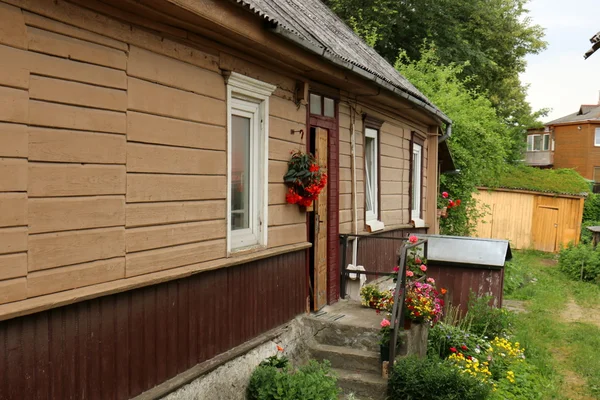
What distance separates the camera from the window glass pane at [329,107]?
7.09 m

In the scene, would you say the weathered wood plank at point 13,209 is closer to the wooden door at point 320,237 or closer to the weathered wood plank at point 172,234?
the weathered wood plank at point 172,234

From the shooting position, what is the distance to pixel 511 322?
9.96 meters

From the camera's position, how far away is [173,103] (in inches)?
170

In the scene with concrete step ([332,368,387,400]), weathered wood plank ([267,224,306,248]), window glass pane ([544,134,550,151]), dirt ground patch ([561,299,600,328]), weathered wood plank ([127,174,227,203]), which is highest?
window glass pane ([544,134,550,151])

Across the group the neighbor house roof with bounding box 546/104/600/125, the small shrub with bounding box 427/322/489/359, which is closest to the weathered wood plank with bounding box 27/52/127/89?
the small shrub with bounding box 427/322/489/359

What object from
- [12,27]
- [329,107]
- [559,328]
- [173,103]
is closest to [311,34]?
[329,107]

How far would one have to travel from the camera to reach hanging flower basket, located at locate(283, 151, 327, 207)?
5984 millimetres

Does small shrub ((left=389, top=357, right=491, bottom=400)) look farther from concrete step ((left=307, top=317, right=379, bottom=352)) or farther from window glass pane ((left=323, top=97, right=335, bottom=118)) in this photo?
window glass pane ((left=323, top=97, right=335, bottom=118))

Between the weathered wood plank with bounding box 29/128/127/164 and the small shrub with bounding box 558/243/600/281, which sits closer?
the weathered wood plank with bounding box 29/128/127/164

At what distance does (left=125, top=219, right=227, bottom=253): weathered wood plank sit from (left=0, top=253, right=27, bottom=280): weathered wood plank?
821mm

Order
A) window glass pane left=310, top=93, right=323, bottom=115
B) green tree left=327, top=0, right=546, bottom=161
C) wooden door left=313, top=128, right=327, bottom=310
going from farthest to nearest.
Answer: green tree left=327, top=0, right=546, bottom=161, wooden door left=313, top=128, right=327, bottom=310, window glass pane left=310, top=93, right=323, bottom=115

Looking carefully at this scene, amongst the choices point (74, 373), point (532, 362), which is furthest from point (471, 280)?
point (74, 373)

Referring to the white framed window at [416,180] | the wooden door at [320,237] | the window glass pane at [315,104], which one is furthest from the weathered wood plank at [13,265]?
the white framed window at [416,180]

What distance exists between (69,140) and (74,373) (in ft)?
4.47
